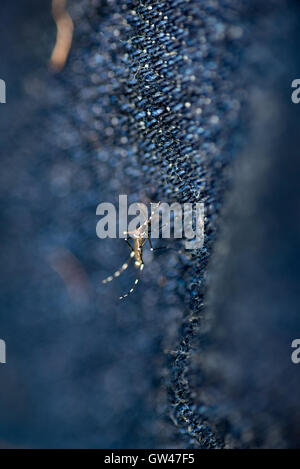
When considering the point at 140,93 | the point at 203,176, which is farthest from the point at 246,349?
the point at 140,93

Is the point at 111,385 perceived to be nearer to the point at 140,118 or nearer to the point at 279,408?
the point at 279,408

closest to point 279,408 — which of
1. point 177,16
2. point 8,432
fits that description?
point 8,432

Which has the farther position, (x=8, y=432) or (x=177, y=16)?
(x=8, y=432)

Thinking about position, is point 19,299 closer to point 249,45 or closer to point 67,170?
point 67,170
